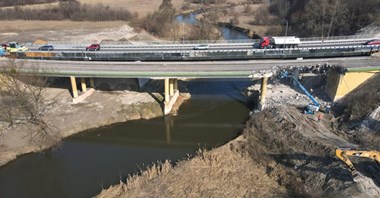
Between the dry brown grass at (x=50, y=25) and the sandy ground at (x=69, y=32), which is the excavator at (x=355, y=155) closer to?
the sandy ground at (x=69, y=32)

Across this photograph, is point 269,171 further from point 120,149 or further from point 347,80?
point 347,80

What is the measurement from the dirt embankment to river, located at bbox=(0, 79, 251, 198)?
4.50m

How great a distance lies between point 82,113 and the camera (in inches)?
1826

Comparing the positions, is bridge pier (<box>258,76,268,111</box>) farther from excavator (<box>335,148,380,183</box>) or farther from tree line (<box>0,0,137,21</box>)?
tree line (<box>0,0,137,21</box>)

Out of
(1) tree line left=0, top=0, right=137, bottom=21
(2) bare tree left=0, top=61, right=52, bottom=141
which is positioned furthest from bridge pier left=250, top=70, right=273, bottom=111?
(1) tree line left=0, top=0, right=137, bottom=21

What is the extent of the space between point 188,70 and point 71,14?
283ft

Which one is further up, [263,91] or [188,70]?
[188,70]

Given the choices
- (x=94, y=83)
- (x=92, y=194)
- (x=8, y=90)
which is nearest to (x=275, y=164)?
(x=92, y=194)

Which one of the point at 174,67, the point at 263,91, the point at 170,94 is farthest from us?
the point at 170,94

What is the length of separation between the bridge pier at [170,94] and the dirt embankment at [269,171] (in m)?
13.4

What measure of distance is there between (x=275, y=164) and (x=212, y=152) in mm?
6900

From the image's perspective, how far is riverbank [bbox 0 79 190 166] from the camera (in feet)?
130

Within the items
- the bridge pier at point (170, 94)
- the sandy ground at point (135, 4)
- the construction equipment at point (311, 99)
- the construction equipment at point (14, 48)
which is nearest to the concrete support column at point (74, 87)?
the bridge pier at point (170, 94)

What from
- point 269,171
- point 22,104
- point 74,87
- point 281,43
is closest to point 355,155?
point 269,171
